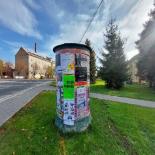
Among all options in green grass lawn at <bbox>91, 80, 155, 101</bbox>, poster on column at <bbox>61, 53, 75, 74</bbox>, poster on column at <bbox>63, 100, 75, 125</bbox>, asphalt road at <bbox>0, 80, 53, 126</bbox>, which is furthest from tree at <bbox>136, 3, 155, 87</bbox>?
poster on column at <bbox>63, 100, 75, 125</bbox>

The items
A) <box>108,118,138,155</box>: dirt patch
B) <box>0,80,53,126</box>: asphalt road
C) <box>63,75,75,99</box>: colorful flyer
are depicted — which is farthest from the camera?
<box>0,80,53,126</box>: asphalt road

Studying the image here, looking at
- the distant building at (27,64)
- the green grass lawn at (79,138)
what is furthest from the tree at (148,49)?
Answer: the distant building at (27,64)

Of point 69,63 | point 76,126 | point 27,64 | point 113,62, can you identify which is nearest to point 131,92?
point 113,62

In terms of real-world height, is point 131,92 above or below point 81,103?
below

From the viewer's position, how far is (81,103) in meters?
5.16

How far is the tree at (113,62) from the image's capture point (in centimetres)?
2198

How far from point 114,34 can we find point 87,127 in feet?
64.6

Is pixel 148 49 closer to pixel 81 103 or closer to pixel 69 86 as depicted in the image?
pixel 81 103

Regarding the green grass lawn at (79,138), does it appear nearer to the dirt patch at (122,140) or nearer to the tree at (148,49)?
the dirt patch at (122,140)

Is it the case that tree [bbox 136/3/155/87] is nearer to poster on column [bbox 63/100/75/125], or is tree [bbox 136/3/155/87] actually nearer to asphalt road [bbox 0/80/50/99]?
asphalt road [bbox 0/80/50/99]

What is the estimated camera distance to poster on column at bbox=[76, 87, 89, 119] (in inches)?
200

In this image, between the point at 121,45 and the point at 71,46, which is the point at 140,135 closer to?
the point at 71,46

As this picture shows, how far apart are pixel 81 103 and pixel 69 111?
44 centimetres

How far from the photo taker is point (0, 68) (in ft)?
229
